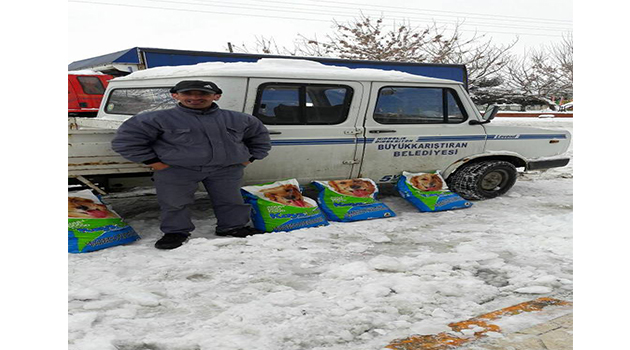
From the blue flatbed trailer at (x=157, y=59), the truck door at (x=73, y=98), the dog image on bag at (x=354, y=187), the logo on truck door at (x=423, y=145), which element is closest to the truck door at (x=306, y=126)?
the dog image on bag at (x=354, y=187)

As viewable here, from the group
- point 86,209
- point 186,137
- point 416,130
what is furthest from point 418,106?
Answer: point 86,209

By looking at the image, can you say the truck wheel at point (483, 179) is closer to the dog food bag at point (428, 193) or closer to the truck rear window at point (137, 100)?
the dog food bag at point (428, 193)

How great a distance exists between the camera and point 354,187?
512 cm

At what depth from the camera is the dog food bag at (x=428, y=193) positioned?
5328mm

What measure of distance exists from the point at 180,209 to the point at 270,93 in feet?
4.87

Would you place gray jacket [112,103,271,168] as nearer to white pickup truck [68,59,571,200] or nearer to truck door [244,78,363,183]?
white pickup truck [68,59,571,200]

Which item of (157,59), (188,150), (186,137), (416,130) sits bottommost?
(188,150)

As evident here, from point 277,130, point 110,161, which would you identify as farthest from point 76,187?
point 277,130

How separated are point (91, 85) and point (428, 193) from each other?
933 cm

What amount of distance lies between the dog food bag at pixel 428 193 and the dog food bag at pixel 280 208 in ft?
3.95

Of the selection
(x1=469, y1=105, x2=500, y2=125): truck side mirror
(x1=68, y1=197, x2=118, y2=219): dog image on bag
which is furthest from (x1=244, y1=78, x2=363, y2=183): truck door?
(x1=469, y1=105, x2=500, y2=125): truck side mirror

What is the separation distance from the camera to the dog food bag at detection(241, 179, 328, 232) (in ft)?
14.6

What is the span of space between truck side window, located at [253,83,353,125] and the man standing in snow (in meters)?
0.47

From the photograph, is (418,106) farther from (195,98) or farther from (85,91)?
(85,91)
